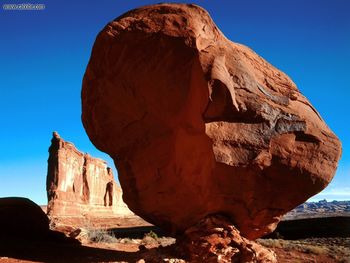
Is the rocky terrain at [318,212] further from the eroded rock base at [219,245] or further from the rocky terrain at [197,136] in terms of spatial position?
the eroded rock base at [219,245]

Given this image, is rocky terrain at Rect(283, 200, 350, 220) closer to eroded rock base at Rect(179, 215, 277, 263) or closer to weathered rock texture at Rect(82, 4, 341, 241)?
weathered rock texture at Rect(82, 4, 341, 241)

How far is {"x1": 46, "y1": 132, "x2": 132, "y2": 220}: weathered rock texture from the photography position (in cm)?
4516

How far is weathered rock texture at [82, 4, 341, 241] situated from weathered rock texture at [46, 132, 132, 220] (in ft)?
111

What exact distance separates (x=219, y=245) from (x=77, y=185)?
4761 centimetres

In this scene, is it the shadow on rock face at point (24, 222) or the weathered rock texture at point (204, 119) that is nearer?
the weathered rock texture at point (204, 119)

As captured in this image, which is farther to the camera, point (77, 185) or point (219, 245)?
point (77, 185)

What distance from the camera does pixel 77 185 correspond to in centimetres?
5228

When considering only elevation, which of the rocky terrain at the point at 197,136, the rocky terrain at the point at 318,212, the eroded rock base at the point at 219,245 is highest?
the rocky terrain at the point at 197,136

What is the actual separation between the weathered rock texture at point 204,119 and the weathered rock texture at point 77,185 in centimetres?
3396

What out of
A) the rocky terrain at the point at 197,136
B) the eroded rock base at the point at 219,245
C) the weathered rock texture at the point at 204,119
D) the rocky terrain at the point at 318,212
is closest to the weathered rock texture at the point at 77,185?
the rocky terrain at the point at 318,212

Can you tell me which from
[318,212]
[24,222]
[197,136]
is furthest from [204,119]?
[318,212]

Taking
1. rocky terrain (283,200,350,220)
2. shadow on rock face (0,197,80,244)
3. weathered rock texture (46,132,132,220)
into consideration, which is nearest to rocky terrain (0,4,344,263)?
shadow on rock face (0,197,80,244)

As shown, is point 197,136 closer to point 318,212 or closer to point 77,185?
point 77,185

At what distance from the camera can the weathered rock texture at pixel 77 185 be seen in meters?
45.2
